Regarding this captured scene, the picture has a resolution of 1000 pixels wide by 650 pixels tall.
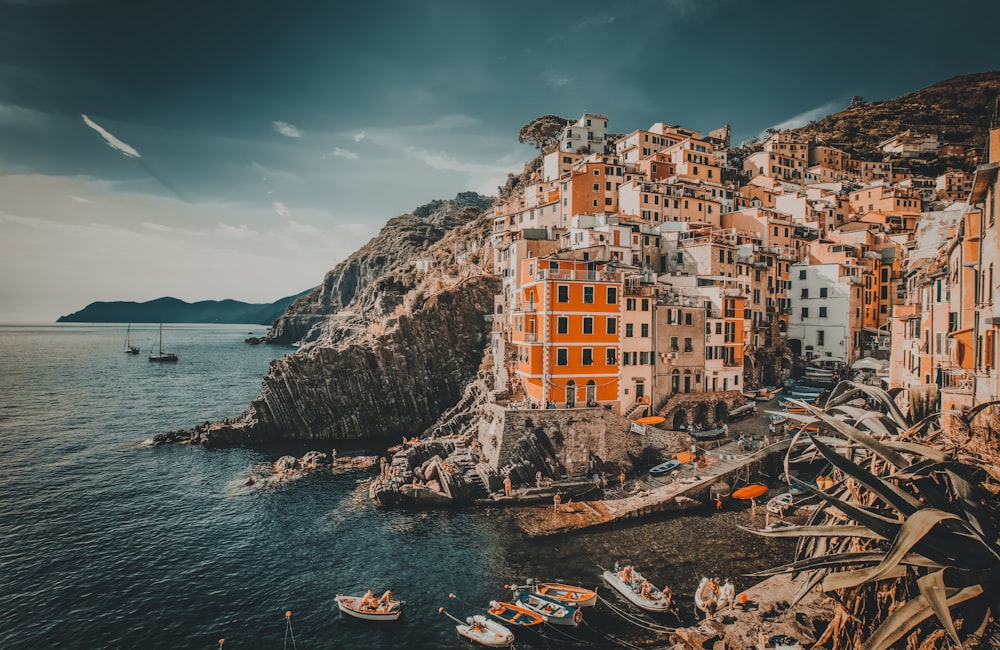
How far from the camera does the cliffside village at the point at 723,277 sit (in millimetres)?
29062

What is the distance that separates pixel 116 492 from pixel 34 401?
60010 mm

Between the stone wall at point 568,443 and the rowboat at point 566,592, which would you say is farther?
the stone wall at point 568,443

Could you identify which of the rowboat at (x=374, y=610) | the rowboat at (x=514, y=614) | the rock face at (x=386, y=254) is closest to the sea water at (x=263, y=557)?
the rowboat at (x=374, y=610)

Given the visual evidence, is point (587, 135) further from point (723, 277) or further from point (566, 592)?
point (566, 592)

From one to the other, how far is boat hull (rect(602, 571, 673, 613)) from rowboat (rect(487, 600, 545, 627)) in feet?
16.8

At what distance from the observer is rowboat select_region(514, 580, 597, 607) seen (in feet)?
86.2

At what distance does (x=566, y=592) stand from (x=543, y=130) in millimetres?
101301

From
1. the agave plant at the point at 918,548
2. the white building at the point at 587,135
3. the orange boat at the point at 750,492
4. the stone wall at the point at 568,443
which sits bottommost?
the orange boat at the point at 750,492

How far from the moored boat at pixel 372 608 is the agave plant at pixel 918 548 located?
2186cm

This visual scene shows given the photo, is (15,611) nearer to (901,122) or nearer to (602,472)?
(602,472)

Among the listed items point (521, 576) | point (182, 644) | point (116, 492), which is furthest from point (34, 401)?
point (521, 576)

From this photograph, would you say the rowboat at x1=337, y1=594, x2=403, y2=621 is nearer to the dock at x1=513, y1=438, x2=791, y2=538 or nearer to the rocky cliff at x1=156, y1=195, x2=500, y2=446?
the dock at x1=513, y1=438, x2=791, y2=538

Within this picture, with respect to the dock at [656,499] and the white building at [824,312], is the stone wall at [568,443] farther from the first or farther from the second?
the white building at [824,312]

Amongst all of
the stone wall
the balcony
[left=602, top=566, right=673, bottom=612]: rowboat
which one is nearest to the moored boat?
[left=602, top=566, right=673, bottom=612]: rowboat
